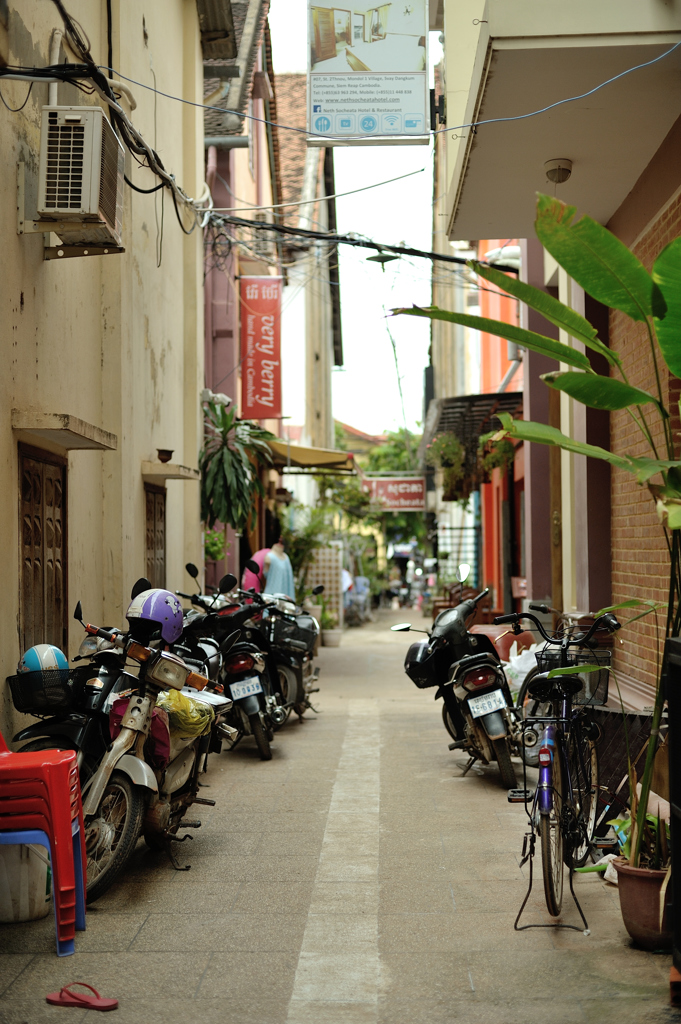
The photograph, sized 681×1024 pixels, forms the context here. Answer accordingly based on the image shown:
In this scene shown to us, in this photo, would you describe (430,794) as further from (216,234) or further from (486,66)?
(216,234)

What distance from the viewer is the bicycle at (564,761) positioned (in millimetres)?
4555

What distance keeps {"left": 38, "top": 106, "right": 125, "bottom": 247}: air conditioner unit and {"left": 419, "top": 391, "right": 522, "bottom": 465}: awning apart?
7185 mm

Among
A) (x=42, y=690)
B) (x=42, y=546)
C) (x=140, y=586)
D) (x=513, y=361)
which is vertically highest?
(x=513, y=361)

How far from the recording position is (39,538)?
634cm

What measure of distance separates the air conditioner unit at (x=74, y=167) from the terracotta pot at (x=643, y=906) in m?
4.47

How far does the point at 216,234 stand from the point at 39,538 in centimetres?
819

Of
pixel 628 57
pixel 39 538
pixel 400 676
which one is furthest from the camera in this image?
pixel 400 676

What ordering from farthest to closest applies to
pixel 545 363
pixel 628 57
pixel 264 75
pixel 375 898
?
pixel 264 75 < pixel 545 363 < pixel 628 57 < pixel 375 898

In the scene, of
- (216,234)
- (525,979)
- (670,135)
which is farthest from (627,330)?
(216,234)

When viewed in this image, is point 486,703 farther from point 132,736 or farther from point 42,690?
point 42,690

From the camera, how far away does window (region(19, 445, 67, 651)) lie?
6008 millimetres

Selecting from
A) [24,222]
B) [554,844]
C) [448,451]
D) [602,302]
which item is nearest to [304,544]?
[448,451]

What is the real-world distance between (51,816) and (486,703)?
3646 millimetres

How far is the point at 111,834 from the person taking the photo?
4969 millimetres
